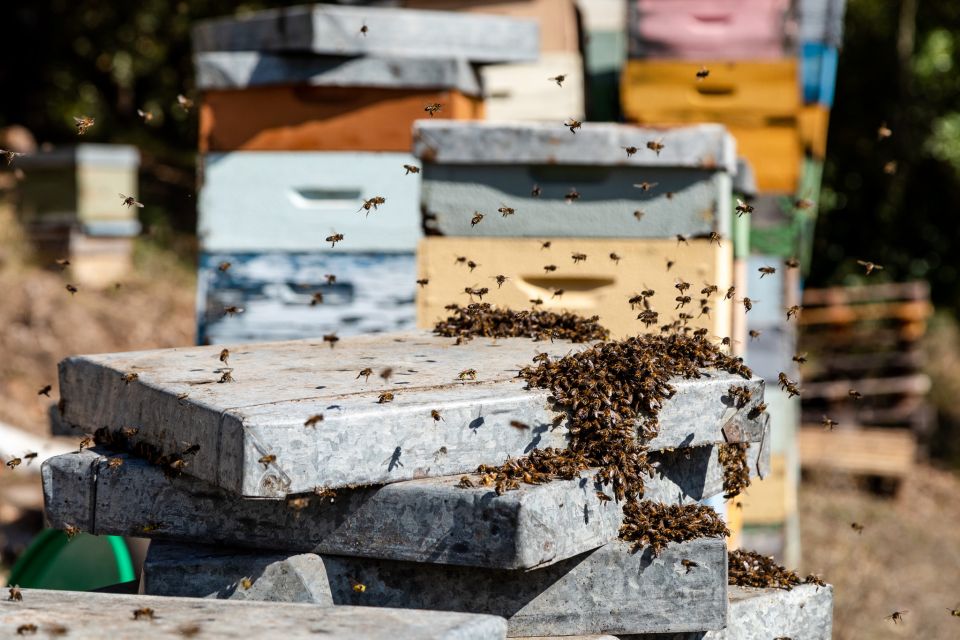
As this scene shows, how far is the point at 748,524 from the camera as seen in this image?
5594 millimetres

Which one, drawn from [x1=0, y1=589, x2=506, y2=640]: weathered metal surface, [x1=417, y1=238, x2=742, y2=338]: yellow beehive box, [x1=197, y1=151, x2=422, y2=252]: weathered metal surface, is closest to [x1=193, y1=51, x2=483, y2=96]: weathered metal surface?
[x1=197, y1=151, x2=422, y2=252]: weathered metal surface

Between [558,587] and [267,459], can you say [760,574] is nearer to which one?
[558,587]

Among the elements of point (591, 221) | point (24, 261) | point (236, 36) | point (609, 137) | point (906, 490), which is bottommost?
point (906, 490)

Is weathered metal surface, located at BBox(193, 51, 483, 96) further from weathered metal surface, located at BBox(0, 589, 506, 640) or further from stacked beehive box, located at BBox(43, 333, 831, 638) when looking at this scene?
weathered metal surface, located at BBox(0, 589, 506, 640)

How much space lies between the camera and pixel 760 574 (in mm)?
2707

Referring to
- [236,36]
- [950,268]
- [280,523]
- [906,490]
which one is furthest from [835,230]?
[280,523]

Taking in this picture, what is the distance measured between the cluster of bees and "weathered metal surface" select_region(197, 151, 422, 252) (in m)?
2.15

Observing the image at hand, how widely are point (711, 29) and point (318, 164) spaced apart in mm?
1993

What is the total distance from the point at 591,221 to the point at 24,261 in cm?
787

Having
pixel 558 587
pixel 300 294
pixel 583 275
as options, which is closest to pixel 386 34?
pixel 300 294

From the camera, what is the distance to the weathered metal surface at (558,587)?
7.47 ft

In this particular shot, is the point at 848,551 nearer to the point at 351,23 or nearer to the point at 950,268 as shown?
the point at 351,23

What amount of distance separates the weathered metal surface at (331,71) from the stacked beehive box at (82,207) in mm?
5918

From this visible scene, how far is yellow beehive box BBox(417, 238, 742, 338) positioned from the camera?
361cm
